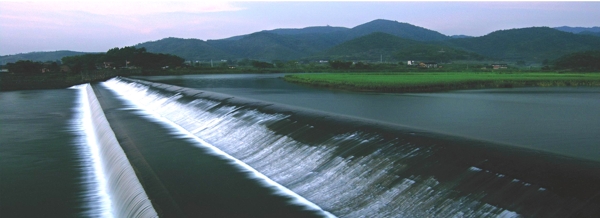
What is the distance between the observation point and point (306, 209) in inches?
208

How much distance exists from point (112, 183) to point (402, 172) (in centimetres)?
368

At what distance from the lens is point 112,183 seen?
6535mm

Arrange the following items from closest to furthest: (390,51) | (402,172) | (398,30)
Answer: (402,172), (390,51), (398,30)

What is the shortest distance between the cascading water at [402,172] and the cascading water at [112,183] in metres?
1.68

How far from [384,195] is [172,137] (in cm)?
581

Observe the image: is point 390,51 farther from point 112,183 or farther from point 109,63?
point 112,183

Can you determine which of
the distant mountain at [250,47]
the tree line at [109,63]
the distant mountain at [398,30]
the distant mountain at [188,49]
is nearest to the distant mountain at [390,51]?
the distant mountain at [250,47]

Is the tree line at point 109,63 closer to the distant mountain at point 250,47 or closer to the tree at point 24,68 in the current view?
the tree at point 24,68

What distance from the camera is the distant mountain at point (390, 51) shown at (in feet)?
265

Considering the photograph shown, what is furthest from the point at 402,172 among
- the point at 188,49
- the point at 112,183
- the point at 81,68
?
the point at 188,49

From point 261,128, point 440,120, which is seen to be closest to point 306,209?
point 261,128

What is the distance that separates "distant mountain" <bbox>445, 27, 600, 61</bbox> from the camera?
2995 inches

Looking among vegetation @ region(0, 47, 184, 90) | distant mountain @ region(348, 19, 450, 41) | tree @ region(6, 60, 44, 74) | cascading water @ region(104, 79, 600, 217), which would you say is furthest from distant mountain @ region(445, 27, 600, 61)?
cascading water @ region(104, 79, 600, 217)

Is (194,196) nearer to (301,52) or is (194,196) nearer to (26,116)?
(26,116)
